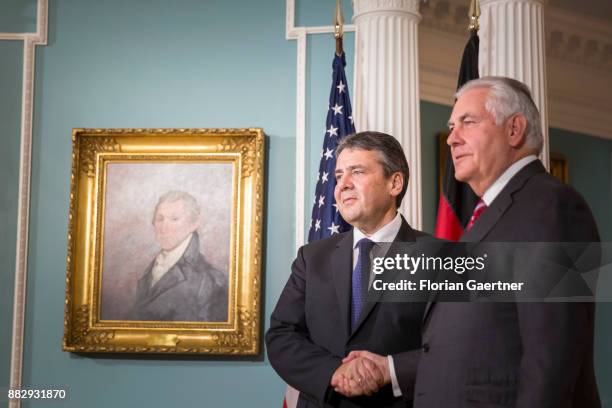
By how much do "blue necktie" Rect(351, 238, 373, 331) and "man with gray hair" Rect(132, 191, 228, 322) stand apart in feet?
6.21

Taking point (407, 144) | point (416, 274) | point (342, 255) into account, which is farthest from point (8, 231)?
point (416, 274)

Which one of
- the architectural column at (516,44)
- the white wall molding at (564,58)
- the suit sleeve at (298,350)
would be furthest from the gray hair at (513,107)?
the white wall molding at (564,58)

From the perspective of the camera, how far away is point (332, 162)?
4.00 m

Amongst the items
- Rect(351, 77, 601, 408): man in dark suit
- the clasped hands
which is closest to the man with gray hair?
the clasped hands

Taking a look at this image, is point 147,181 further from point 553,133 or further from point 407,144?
point 553,133

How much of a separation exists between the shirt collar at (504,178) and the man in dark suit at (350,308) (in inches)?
22.1

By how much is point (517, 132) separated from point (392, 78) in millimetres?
2185

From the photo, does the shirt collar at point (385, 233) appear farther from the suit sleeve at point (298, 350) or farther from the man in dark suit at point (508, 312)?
the man in dark suit at point (508, 312)

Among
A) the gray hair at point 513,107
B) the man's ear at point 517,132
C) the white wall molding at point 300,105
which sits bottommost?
the man's ear at point 517,132

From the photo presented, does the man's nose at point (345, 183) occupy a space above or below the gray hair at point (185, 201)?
below

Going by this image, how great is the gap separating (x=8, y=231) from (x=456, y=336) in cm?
335

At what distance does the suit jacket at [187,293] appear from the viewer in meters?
4.44

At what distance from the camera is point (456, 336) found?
2031 mm

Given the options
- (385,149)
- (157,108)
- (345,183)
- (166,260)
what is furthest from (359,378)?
(157,108)
